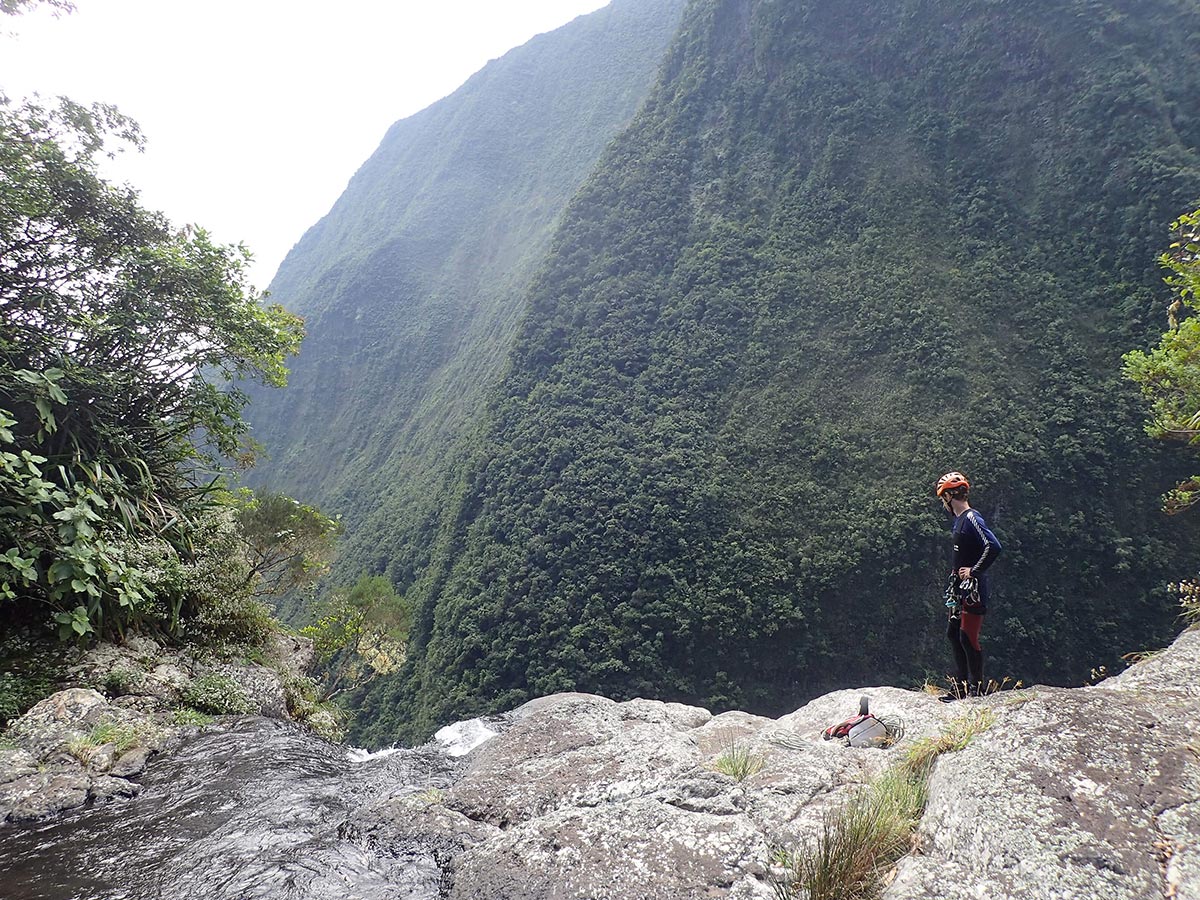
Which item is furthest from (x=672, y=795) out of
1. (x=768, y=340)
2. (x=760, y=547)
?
(x=768, y=340)

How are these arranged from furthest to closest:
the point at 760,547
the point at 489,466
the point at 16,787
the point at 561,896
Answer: the point at 489,466, the point at 760,547, the point at 16,787, the point at 561,896

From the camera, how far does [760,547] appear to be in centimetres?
4403

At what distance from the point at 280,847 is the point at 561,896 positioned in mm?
1973

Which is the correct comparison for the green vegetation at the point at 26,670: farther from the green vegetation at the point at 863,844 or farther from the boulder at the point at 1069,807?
the boulder at the point at 1069,807

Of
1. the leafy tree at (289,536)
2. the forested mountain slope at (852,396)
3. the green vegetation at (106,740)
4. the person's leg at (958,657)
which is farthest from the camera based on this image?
the forested mountain slope at (852,396)

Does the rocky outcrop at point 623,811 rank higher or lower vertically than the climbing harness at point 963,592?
higher

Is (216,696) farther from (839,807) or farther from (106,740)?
(839,807)

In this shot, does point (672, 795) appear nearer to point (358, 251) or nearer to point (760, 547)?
point (760, 547)

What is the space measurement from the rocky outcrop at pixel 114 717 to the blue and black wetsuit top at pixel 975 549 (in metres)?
6.78

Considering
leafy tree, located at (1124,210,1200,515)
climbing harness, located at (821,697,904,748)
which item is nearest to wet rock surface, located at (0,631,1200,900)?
climbing harness, located at (821,697,904,748)

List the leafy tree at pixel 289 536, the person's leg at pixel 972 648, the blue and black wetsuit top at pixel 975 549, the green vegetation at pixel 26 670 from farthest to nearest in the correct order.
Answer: the leafy tree at pixel 289 536
the person's leg at pixel 972 648
the blue and black wetsuit top at pixel 975 549
the green vegetation at pixel 26 670

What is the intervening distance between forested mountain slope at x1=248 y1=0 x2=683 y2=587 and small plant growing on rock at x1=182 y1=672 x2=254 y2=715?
195 ft

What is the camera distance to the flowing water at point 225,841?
2779 millimetres

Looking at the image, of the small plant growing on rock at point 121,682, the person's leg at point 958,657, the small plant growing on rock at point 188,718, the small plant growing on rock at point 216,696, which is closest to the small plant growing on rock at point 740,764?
the person's leg at point 958,657
